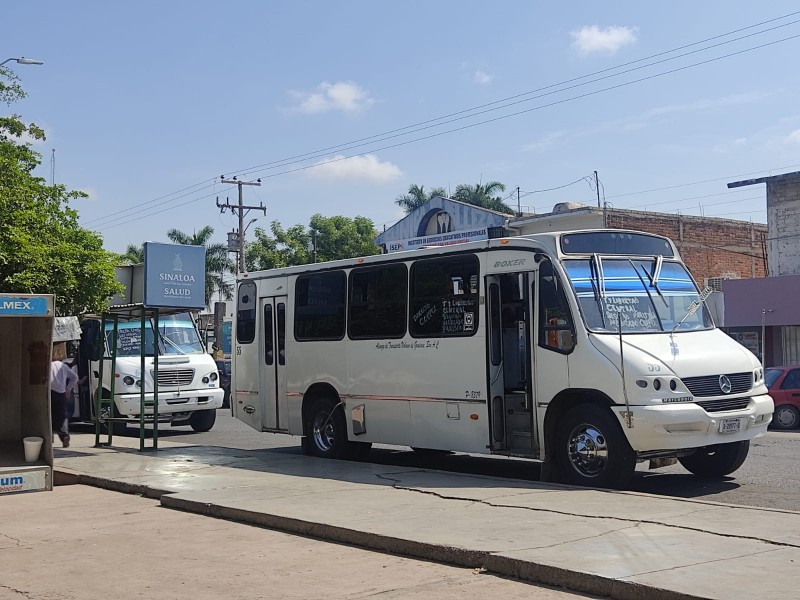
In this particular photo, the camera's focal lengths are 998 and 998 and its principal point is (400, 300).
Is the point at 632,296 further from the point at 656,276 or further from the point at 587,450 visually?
the point at 587,450

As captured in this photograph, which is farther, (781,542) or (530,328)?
(530,328)

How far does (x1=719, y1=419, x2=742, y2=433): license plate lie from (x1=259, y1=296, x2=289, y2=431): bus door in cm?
724

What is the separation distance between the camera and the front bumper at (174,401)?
67.2ft

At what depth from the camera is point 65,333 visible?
17.4 meters

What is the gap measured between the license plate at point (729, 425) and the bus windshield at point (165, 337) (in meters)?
13.5

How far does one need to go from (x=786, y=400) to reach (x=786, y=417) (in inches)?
14.8

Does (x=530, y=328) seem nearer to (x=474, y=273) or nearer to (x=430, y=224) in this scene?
(x=474, y=273)

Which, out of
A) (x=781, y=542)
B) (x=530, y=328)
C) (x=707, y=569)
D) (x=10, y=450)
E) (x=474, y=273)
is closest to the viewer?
(x=707, y=569)

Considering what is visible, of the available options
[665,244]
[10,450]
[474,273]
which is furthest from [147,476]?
[665,244]

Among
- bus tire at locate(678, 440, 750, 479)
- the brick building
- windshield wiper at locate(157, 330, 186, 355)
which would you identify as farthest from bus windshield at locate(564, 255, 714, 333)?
the brick building

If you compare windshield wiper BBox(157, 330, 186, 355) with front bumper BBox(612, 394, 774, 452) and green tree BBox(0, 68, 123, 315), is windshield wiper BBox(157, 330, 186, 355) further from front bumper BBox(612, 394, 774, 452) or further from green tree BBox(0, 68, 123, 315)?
front bumper BBox(612, 394, 774, 452)

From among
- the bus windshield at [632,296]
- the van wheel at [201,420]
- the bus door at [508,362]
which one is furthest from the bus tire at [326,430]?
the van wheel at [201,420]

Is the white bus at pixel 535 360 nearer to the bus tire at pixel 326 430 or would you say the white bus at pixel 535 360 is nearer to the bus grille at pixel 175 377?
the bus tire at pixel 326 430

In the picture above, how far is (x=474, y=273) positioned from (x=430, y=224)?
3859cm
